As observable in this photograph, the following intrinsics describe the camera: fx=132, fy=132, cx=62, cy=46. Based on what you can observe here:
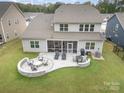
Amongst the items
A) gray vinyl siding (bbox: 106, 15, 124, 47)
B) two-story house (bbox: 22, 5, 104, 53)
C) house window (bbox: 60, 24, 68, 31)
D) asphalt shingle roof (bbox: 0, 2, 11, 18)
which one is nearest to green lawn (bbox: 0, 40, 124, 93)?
two-story house (bbox: 22, 5, 104, 53)

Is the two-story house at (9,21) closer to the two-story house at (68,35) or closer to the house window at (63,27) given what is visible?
the two-story house at (68,35)

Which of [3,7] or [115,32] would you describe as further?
[115,32]

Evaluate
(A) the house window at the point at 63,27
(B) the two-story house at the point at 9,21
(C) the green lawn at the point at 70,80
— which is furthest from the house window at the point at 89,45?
(B) the two-story house at the point at 9,21

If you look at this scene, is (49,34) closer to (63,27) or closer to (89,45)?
(63,27)

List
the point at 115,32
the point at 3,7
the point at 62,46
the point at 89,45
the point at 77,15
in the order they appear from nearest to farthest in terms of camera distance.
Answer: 1. the point at 89,45
2. the point at 62,46
3. the point at 77,15
4. the point at 3,7
5. the point at 115,32

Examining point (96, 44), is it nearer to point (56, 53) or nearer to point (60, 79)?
point (56, 53)

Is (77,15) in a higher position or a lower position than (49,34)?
higher

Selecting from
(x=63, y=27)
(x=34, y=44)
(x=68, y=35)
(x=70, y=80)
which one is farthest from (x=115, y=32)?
(x=70, y=80)
